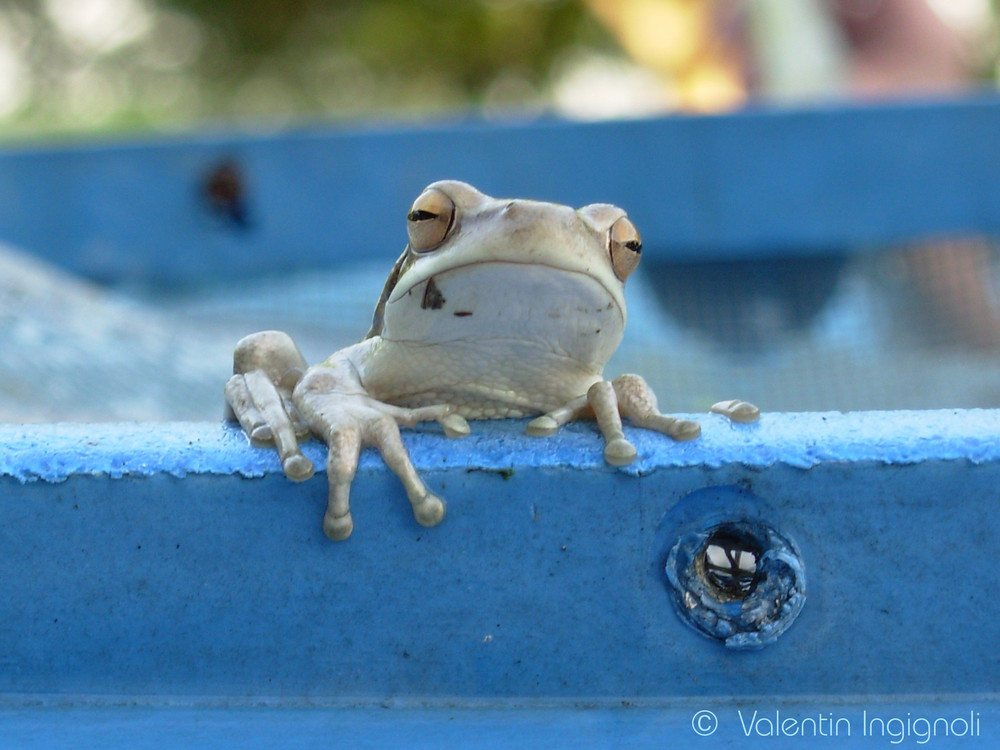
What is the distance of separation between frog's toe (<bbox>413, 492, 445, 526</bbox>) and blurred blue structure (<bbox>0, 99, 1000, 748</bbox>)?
20mm

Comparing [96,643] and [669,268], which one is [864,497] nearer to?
[96,643]

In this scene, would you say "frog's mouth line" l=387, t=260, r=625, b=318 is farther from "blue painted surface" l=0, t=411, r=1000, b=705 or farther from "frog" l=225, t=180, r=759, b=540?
"blue painted surface" l=0, t=411, r=1000, b=705

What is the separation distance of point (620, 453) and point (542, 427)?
3.7 inches

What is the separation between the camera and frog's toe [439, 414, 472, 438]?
1.01 metres

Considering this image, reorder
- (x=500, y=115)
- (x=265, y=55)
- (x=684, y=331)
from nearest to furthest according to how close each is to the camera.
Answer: (x=684, y=331)
(x=500, y=115)
(x=265, y=55)

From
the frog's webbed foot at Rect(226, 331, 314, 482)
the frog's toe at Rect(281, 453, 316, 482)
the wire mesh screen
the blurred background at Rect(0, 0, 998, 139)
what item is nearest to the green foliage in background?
the blurred background at Rect(0, 0, 998, 139)

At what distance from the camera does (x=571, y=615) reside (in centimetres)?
98

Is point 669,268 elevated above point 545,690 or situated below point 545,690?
above

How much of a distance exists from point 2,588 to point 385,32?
1117 cm

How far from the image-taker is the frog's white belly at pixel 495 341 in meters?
1.01

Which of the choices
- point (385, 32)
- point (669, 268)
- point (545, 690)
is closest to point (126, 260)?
point (669, 268)

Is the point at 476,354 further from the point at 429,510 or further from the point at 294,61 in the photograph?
the point at 294,61

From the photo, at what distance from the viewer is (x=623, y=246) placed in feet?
3.49

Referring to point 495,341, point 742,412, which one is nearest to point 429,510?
point 495,341
